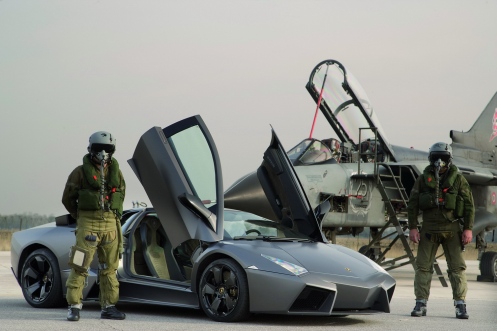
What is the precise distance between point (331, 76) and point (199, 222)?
8.95 metres

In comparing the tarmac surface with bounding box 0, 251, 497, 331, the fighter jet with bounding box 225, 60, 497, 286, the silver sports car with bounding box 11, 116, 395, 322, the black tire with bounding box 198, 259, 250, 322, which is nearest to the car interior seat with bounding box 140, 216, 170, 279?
the silver sports car with bounding box 11, 116, 395, 322

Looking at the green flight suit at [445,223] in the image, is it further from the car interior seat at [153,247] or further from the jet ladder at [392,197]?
the jet ladder at [392,197]

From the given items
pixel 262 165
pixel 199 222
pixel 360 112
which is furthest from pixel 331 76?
pixel 199 222

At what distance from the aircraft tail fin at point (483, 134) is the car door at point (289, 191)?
13718 mm

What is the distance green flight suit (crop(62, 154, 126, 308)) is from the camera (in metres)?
8.27

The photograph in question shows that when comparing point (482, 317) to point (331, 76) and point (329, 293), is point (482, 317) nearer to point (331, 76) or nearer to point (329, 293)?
point (329, 293)

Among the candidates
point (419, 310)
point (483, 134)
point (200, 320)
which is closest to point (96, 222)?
point (200, 320)

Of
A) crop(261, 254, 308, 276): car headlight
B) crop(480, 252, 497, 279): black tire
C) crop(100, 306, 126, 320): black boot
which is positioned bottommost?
crop(480, 252, 497, 279): black tire

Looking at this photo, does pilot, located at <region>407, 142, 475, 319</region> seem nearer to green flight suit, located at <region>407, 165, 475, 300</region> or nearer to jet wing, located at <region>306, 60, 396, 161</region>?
green flight suit, located at <region>407, 165, 475, 300</region>

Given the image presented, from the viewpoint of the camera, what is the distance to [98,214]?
329 inches

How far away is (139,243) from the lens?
9.43 metres

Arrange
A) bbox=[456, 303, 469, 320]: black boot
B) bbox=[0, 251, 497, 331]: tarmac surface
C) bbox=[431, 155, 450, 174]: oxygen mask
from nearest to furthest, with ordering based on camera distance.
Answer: bbox=[0, 251, 497, 331]: tarmac surface → bbox=[456, 303, 469, 320]: black boot → bbox=[431, 155, 450, 174]: oxygen mask

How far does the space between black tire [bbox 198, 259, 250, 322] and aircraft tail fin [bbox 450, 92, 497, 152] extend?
49.6ft

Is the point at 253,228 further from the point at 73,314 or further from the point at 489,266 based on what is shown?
the point at 489,266
